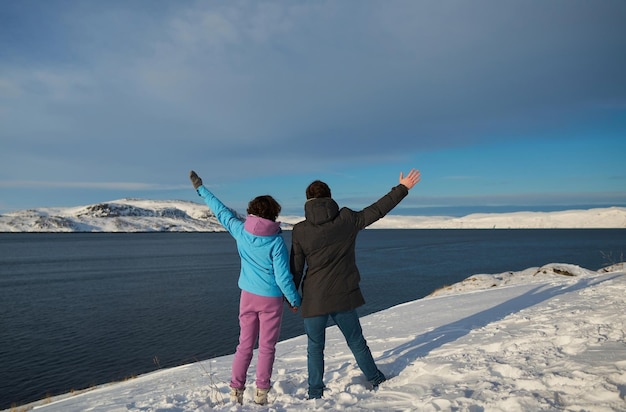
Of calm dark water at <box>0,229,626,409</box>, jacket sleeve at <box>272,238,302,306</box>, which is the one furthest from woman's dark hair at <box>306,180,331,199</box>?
calm dark water at <box>0,229,626,409</box>

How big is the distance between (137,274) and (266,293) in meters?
51.3

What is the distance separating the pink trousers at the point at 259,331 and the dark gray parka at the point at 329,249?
1.41 feet

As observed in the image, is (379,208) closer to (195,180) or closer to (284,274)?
(284,274)

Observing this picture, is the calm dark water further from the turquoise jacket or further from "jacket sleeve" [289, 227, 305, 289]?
"jacket sleeve" [289, 227, 305, 289]

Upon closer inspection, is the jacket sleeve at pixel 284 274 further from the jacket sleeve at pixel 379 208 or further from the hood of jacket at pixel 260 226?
the jacket sleeve at pixel 379 208

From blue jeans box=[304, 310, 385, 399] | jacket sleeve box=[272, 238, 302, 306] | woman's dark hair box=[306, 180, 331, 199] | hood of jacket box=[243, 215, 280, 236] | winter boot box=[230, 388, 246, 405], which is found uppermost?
woman's dark hair box=[306, 180, 331, 199]

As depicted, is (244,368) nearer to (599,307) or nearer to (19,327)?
(599,307)

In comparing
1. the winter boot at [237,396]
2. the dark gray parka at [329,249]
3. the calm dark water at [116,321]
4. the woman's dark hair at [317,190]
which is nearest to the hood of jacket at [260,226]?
the dark gray parka at [329,249]

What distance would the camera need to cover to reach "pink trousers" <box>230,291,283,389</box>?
534 centimetres

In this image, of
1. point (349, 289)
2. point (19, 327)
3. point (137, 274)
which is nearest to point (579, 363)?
point (349, 289)

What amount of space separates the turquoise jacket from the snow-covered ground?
59.7 inches

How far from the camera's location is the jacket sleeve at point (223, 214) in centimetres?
547

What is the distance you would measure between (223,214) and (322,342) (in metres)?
2.22

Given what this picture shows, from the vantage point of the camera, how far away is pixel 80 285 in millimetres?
41344
